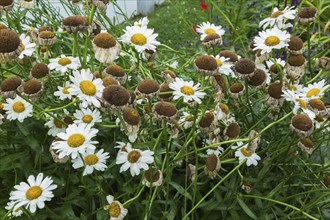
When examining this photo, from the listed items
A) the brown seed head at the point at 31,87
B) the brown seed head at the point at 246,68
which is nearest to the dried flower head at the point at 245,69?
the brown seed head at the point at 246,68

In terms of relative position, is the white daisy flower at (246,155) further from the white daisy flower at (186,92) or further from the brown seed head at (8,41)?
the brown seed head at (8,41)

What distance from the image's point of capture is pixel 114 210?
3.36ft

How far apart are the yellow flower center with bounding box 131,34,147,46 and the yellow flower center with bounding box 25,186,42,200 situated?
402 millimetres

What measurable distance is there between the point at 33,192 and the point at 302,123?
22.1 inches

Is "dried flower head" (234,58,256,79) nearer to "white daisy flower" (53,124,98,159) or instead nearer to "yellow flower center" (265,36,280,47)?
"yellow flower center" (265,36,280,47)

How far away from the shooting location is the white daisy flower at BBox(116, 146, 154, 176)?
3.38ft

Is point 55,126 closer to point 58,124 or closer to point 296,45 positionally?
point 58,124

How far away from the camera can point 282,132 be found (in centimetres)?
131

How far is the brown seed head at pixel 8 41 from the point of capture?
3.14 feet

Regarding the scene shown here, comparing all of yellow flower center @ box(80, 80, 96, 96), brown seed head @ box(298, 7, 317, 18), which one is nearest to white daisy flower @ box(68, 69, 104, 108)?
yellow flower center @ box(80, 80, 96, 96)

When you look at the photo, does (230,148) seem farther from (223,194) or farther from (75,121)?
(75,121)

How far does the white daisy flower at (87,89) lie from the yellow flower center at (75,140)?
65mm

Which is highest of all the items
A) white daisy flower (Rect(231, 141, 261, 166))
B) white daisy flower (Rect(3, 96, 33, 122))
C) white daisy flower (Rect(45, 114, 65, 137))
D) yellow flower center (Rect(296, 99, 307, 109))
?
white daisy flower (Rect(3, 96, 33, 122))

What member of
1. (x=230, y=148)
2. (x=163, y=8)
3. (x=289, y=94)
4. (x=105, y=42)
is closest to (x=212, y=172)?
(x=230, y=148)
